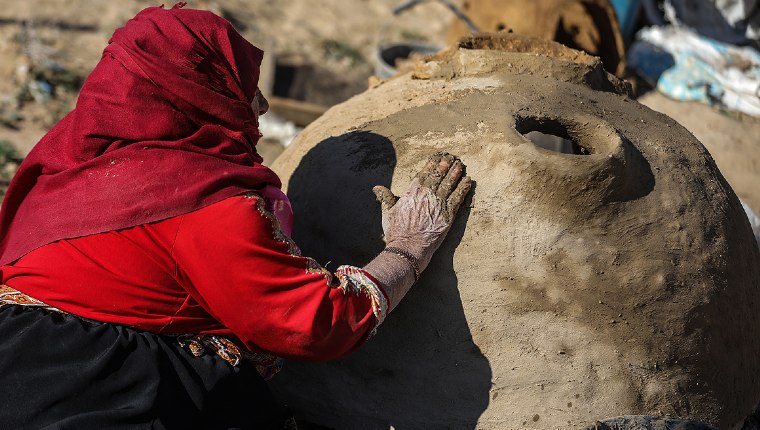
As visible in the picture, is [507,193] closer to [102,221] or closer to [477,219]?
[477,219]

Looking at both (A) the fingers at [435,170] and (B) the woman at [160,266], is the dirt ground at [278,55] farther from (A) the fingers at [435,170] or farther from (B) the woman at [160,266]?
(A) the fingers at [435,170]

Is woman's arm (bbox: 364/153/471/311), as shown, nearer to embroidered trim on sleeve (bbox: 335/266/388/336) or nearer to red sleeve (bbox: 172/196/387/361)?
embroidered trim on sleeve (bbox: 335/266/388/336)

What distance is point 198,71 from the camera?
2135 millimetres

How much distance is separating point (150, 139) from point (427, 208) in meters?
0.77

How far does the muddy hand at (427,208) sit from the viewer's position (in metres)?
2.28

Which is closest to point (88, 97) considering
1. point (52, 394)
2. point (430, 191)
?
point (52, 394)

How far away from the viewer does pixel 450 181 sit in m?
2.34

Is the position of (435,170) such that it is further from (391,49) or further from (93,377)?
(391,49)

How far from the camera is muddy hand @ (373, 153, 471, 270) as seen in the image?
228cm

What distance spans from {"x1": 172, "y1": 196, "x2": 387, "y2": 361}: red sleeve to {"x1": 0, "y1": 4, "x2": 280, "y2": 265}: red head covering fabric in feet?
0.24

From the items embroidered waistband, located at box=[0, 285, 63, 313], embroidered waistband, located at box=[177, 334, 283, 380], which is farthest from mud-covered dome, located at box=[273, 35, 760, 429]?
embroidered waistband, located at box=[0, 285, 63, 313]

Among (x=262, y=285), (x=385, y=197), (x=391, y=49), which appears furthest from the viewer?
(x=391, y=49)

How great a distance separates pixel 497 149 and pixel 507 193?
0.14m

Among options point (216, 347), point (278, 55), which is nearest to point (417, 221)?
point (216, 347)
